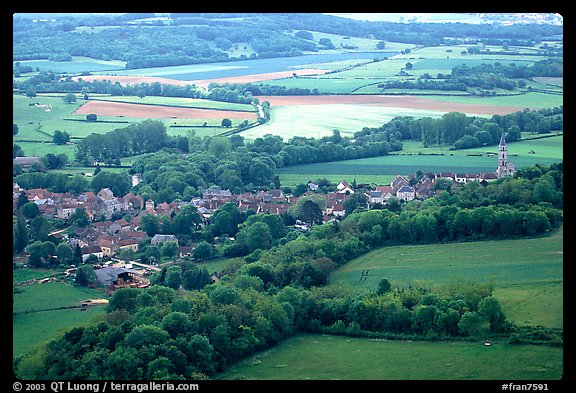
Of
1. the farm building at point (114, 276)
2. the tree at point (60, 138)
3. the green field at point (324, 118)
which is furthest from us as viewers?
the green field at point (324, 118)

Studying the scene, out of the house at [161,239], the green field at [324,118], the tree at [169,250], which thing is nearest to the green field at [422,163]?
the green field at [324,118]

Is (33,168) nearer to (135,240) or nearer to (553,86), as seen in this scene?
(135,240)

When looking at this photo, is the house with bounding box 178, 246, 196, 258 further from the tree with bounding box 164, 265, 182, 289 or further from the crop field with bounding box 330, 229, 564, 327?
the crop field with bounding box 330, 229, 564, 327

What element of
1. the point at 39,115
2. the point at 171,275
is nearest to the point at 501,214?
the point at 171,275

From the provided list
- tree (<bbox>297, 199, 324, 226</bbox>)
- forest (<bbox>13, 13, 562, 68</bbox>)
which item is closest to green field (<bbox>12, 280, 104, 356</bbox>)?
tree (<bbox>297, 199, 324, 226</bbox>)

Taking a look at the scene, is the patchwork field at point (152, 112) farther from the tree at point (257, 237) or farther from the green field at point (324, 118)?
the tree at point (257, 237)

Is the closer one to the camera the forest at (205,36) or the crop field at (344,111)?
the crop field at (344,111)
